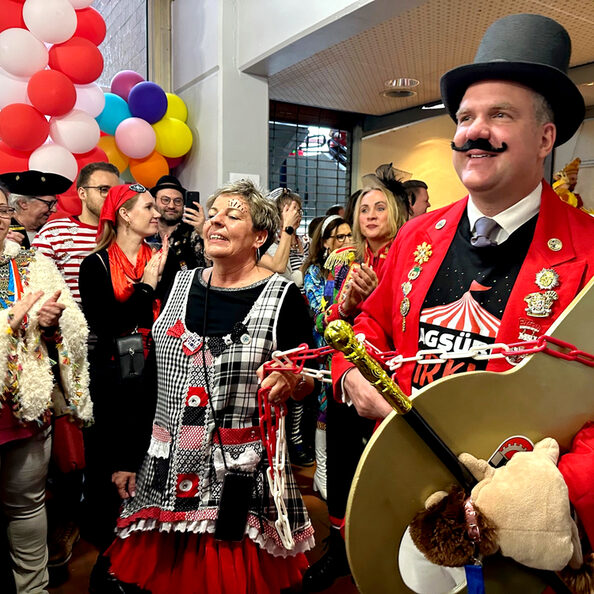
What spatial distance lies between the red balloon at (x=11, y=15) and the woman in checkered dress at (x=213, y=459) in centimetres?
308

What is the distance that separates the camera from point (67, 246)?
2.61 metres

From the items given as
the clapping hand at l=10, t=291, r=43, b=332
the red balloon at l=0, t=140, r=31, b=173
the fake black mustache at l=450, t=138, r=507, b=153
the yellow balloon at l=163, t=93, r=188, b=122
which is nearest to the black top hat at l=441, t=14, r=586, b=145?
the fake black mustache at l=450, t=138, r=507, b=153

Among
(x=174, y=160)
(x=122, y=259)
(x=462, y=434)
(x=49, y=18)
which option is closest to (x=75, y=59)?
(x=49, y=18)

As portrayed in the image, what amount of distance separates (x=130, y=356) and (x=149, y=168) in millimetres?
2762

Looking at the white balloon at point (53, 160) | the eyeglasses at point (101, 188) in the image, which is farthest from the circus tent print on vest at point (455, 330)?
the white balloon at point (53, 160)

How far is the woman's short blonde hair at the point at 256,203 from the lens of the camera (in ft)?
5.58

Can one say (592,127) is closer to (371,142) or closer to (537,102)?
(371,142)

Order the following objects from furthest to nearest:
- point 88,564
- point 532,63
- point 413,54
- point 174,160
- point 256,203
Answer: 1. point 174,160
2. point 413,54
3. point 88,564
4. point 256,203
5. point 532,63

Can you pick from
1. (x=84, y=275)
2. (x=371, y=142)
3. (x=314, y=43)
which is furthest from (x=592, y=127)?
(x=84, y=275)

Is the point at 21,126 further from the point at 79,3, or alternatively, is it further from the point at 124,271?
the point at 124,271

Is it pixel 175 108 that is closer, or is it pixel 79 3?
pixel 79 3

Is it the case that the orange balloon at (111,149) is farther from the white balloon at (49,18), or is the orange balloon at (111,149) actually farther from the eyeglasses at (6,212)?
the eyeglasses at (6,212)

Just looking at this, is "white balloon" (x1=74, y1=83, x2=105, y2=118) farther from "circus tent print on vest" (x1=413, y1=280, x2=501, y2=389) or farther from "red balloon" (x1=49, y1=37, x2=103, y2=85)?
"circus tent print on vest" (x1=413, y1=280, x2=501, y2=389)

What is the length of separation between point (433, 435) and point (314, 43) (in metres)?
3.53
